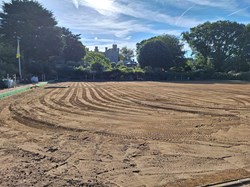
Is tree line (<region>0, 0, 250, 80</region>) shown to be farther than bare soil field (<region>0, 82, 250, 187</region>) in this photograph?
Yes

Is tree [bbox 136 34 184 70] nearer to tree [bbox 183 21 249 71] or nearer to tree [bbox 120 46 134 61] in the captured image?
tree [bbox 183 21 249 71]

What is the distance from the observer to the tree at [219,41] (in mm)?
51894

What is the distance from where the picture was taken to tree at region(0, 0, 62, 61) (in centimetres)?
4441

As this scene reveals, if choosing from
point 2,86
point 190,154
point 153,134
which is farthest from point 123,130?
point 2,86

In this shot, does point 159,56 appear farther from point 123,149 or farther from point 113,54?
point 113,54

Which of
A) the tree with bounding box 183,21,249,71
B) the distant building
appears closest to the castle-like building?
the distant building

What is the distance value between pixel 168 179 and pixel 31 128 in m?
4.84

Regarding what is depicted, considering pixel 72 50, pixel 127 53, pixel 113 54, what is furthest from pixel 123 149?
pixel 127 53

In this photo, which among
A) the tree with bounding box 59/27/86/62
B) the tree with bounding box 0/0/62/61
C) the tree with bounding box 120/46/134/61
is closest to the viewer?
the tree with bounding box 0/0/62/61

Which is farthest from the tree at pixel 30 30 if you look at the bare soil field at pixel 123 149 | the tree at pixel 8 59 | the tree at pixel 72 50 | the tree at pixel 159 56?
the bare soil field at pixel 123 149

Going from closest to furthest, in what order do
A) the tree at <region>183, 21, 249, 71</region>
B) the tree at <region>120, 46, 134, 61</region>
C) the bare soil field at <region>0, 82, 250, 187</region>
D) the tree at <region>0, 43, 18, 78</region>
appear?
the bare soil field at <region>0, 82, 250, 187</region>, the tree at <region>0, 43, 18, 78</region>, the tree at <region>183, 21, 249, 71</region>, the tree at <region>120, 46, 134, 61</region>

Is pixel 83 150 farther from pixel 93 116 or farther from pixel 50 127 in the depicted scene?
pixel 93 116

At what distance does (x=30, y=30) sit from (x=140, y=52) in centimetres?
2236

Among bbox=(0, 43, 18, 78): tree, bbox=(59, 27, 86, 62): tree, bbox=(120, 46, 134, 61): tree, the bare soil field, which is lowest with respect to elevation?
the bare soil field
